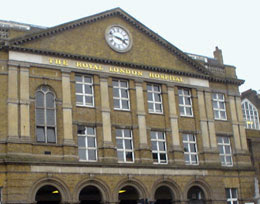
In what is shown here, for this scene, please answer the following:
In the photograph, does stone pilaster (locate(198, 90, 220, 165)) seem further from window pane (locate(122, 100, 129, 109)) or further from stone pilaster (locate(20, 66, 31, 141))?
stone pilaster (locate(20, 66, 31, 141))

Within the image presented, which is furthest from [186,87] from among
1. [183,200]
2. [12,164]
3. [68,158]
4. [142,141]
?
[12,164]

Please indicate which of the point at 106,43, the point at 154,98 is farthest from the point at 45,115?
the point at 154,98

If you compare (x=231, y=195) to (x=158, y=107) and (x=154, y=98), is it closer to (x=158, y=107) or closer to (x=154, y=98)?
(x=158, y=107)

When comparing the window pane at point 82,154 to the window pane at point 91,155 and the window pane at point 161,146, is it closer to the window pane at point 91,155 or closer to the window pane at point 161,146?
the window pane at point 91,155

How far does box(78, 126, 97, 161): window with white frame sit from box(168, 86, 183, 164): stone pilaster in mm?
6597

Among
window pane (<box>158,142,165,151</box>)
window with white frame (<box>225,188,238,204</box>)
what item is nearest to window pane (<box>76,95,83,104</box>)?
window pane (<box>158,142,165,151</box>)

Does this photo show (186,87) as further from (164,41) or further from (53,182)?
(53,182)

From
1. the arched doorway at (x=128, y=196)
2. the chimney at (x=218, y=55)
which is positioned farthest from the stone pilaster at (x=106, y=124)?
the chimney at (x=218, y=55)

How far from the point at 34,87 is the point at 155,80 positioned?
33.2ft

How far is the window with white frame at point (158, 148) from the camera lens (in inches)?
1385

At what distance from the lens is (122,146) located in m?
33.9

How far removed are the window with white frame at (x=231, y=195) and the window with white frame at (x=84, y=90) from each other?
539 inches

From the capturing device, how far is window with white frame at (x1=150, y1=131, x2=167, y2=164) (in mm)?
35188

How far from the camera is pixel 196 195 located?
37031mm
